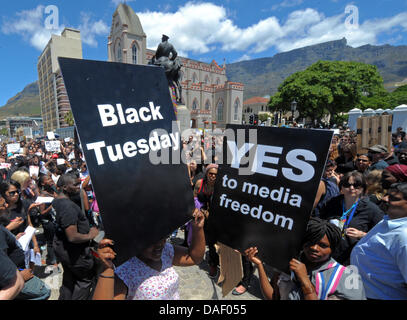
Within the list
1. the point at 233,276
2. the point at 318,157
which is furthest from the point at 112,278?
the point at 318,157

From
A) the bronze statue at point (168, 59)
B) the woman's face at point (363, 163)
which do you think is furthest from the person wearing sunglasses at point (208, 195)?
the bronze statue at point (168, 59)

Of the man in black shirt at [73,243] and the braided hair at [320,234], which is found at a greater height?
the braided hair at [320,234]

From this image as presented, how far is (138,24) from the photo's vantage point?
134ft

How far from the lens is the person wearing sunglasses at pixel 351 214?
7.82 ft

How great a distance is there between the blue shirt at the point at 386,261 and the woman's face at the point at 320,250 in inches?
20.3

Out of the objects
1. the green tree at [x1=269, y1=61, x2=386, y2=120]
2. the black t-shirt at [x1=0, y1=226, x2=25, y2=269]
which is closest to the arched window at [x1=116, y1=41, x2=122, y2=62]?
the green tree at [x1=269, y1=61, x2=386, y2=120]

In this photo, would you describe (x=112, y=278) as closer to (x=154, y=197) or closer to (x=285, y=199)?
(x=154, y=197)

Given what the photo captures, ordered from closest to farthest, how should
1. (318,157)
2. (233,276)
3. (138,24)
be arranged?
(318,157) → (233,276) → (138,24)

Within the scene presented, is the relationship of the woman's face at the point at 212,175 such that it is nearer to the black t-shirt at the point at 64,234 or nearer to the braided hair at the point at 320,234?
the black t-shirt at the point at 64,234

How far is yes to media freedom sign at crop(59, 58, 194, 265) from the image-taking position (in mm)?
1232

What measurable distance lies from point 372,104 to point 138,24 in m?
42.3

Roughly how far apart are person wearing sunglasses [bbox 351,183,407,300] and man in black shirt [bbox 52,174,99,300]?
8.73 feet

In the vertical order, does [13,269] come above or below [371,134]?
below

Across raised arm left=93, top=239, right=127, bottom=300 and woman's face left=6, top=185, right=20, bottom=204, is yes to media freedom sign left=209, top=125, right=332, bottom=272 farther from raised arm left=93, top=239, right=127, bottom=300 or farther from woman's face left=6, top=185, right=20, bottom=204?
woman's face left=6, top=185, right=20, bottom=204
